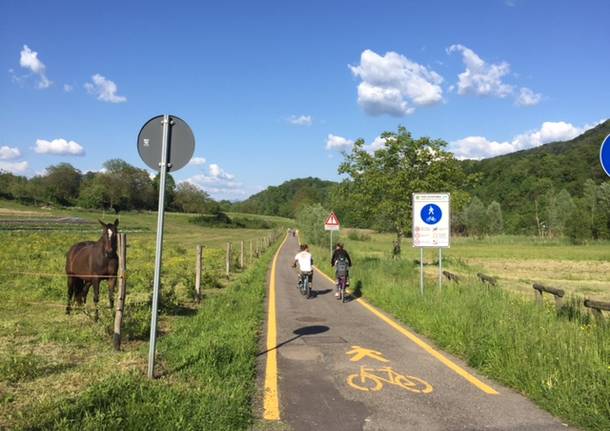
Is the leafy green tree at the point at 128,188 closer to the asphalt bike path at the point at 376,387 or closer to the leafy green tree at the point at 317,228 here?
the leafy green tree at the point at 317,228

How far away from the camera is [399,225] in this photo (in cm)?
2672

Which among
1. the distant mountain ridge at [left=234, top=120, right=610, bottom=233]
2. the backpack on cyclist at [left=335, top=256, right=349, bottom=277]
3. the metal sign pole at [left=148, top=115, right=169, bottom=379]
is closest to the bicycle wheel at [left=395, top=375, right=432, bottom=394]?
the metal sign pole at [left=148, top=115, right=169, bottom=379]

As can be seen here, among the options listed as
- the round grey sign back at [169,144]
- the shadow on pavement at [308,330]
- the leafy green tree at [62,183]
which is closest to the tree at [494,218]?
the leafy green tree at [62,183]

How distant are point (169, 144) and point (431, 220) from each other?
8.62 meters

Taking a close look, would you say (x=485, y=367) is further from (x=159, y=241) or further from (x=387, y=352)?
(x=159, y=241)

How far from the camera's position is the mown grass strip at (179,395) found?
13.8 feet

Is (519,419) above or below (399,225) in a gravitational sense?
below

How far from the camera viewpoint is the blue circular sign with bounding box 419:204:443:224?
12648 mm

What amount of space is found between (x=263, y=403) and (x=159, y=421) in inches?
50.3

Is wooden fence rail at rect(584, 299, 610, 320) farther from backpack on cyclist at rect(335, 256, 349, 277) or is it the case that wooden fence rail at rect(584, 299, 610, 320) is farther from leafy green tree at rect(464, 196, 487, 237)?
leafy green tree at rect(464, 196, 487, 237)

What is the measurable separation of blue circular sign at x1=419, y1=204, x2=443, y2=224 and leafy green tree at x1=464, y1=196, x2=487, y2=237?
341 feet

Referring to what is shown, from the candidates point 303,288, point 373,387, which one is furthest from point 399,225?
point 373,387

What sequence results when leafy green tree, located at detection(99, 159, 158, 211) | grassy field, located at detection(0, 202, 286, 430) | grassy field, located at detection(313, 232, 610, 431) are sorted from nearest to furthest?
grassy field, located at detection(0, 202, 286, 430)
grassy field, located at detection(313, 232, 610, 431)
leafy green tree, located at detection(99, 159, 158, 211)

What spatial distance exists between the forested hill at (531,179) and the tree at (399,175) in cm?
9229
